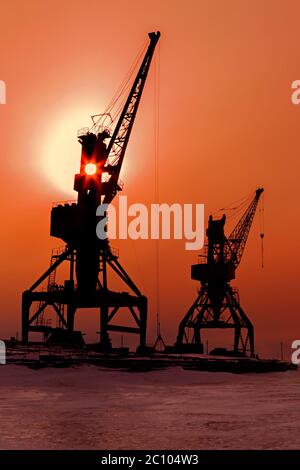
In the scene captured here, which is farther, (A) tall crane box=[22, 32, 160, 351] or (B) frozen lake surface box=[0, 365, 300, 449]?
(A) tall crane box=[22, 32, 160, 351]

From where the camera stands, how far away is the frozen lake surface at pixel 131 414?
16562 millimetres

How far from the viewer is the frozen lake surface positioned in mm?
16562

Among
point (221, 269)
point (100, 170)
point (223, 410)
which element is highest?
point (100, 170)

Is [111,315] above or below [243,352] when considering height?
above

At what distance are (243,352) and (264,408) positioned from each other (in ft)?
209

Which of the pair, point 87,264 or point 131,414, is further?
point 87,264

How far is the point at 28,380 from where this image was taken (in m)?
34.3

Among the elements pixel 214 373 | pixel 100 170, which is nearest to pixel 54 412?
pixel 214 373

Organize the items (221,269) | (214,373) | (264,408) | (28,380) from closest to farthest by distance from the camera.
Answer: (264,408)
(28,380)
(214,373)
(221,269)

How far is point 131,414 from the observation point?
74.2ft

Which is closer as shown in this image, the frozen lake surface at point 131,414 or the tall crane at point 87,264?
the frozen lake surface at point 131,414
